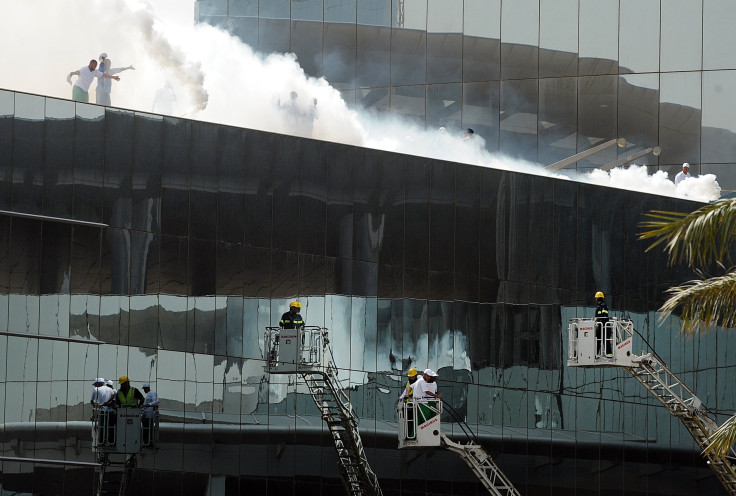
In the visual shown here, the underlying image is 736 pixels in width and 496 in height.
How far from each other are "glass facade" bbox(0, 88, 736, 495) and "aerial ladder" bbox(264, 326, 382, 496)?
41cm

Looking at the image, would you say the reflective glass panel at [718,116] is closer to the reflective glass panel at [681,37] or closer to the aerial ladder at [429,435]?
the reflective glass panel at [681,37]

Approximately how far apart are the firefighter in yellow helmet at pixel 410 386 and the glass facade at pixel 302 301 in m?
2.13

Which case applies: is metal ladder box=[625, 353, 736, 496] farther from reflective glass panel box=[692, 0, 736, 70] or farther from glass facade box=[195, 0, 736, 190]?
reflective glass panel box=[692, 0, 736, 70]

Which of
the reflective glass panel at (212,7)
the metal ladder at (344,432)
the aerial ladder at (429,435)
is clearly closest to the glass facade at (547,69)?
the reflective glass panel at (212,7)

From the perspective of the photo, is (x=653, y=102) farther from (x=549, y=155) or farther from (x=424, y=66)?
(x=424, y=66)

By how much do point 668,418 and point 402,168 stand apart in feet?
38.1

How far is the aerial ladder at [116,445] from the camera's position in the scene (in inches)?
1209

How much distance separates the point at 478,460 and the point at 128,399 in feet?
33.7

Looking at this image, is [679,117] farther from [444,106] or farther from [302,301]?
[302,301]

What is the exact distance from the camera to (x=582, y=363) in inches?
1390

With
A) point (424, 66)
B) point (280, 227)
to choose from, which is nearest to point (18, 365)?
point (280, 227)

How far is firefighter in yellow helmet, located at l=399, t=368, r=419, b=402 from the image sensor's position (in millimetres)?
32469

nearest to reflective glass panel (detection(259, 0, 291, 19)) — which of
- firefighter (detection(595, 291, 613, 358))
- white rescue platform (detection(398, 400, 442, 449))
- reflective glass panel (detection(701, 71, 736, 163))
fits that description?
reflective glass panel (detection(701, 71, 736, 163))

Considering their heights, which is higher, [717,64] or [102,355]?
[717,64]
